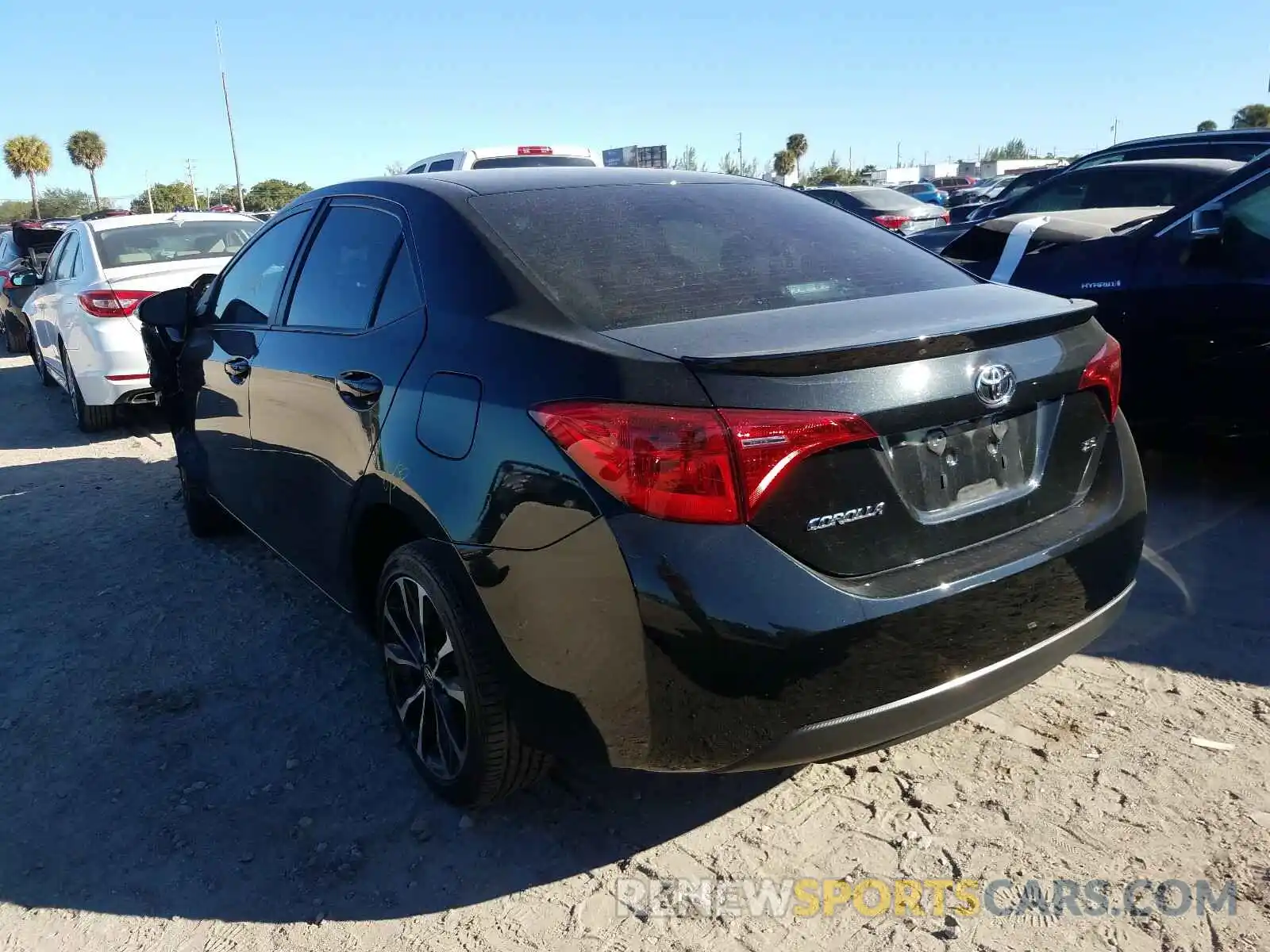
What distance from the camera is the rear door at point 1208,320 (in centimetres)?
432

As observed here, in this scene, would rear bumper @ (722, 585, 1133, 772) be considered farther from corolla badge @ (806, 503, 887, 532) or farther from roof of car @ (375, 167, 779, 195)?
roof of car @ (375, 167, 779, 195)

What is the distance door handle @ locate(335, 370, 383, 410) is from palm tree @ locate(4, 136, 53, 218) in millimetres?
74069

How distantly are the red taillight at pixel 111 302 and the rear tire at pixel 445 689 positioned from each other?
5.26m

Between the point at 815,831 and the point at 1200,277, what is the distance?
10.9ft

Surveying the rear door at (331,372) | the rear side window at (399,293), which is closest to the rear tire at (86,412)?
the rear door at (331,372)

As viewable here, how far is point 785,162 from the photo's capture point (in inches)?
2726

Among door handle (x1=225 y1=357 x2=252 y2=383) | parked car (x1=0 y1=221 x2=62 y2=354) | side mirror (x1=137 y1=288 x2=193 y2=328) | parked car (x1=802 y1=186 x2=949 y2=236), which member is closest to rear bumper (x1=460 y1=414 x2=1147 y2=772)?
door handle (x1=225 y1=357 x2=252 y2=383)

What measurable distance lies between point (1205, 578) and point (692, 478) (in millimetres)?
2882

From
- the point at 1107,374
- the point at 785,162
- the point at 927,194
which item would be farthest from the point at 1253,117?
the point at 1107,374

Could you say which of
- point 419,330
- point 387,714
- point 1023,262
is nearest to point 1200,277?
point 1023,262

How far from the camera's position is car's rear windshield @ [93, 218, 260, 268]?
774cm

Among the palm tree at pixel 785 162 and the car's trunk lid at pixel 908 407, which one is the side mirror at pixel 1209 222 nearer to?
the car's trunk lid at pixel 908 407

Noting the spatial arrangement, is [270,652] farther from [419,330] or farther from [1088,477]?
[1088,477]

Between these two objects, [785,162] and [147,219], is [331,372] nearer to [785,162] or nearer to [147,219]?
[147,219]
